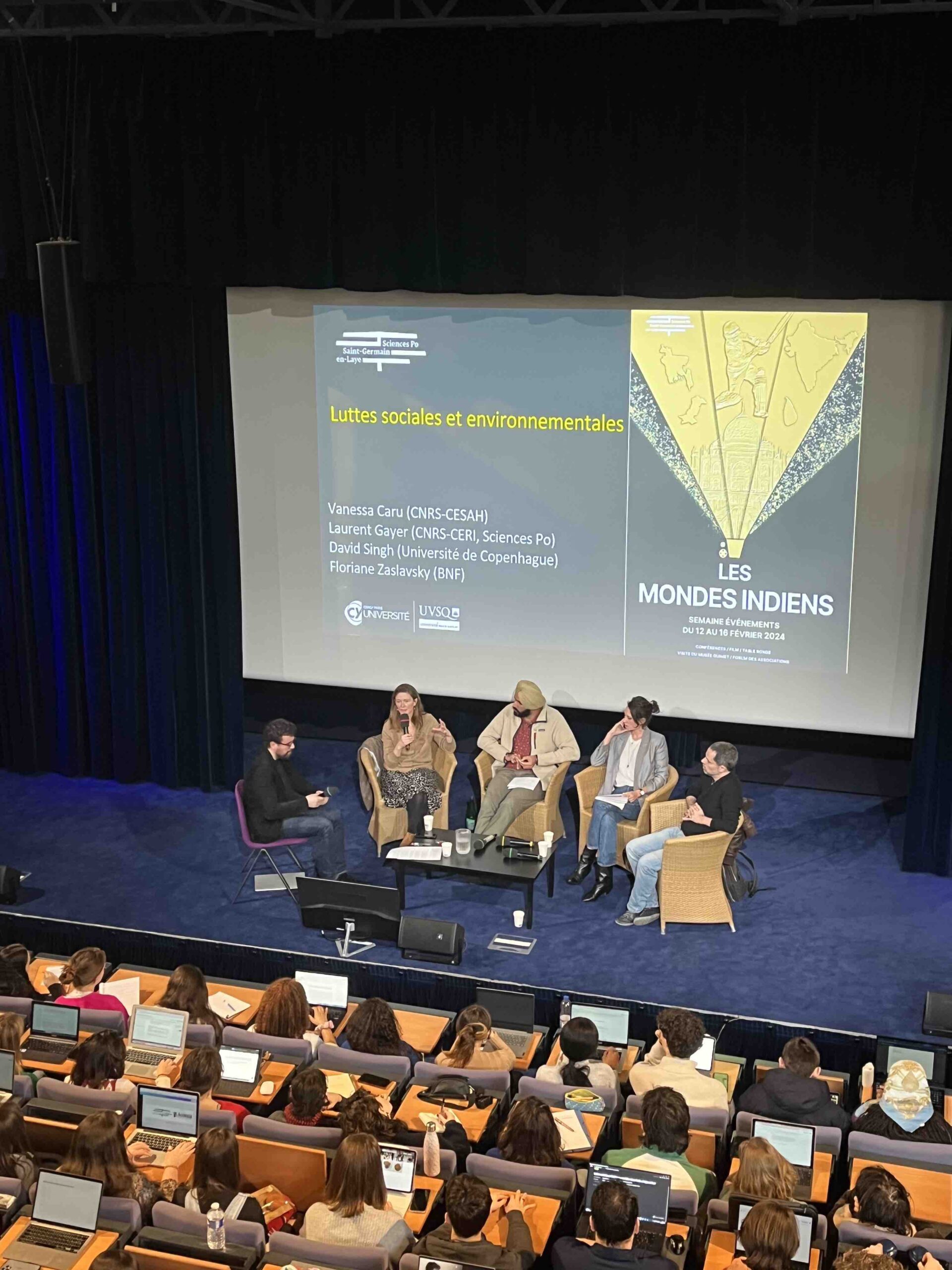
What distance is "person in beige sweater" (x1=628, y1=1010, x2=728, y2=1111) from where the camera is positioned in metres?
5.66

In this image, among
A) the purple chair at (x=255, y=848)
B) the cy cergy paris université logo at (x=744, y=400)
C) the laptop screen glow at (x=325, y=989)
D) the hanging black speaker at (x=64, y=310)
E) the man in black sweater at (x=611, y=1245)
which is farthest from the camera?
the cy cergy paris université logo at (x=744, y=400)

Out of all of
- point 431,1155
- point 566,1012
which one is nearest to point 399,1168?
point 431,1155

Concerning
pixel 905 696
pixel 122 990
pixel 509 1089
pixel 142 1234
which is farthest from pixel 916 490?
pixel 142 1234

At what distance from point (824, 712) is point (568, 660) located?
156 cm

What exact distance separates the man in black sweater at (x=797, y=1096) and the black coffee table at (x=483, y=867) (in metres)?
2.21

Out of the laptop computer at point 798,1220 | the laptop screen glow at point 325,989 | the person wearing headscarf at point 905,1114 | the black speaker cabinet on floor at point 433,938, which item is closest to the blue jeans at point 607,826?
the black speaker cabinet on floor at point 433,938

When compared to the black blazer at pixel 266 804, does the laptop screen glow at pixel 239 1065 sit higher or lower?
lower

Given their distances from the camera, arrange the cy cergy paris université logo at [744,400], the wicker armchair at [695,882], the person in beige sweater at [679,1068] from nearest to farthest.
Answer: the person in beige sweater at [679,1068], the wicker armchair at [695,882], the cy cergy paris université logo at [744,400]

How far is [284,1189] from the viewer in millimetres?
5277

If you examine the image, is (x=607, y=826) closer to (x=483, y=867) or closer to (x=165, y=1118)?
(x=483, y=867)

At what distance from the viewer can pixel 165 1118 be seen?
216 inches

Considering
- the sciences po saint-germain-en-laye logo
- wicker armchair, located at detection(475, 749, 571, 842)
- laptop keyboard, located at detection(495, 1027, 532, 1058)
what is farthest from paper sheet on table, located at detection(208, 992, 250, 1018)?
the sciences po saint-germain-en-laye logo

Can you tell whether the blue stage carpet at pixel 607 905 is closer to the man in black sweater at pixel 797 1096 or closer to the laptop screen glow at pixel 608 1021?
the laptop screen glow at pixel 608 1021

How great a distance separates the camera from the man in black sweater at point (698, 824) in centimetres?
791
